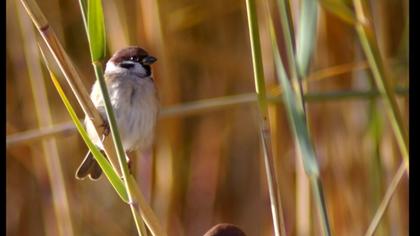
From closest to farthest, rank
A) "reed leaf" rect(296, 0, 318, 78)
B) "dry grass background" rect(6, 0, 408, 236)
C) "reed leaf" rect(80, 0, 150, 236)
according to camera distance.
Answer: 1. "reed leaf" rect(80, 0, 150, 236)
2. "reed leaf" rect(296, 0, 318, 78)
3. "dry grass background" rect(6, 0, 408, 236)

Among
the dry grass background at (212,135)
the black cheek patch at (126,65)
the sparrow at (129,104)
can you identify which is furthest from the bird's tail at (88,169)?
the dry grass background at (212,135)

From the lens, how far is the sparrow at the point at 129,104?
1.43 metres

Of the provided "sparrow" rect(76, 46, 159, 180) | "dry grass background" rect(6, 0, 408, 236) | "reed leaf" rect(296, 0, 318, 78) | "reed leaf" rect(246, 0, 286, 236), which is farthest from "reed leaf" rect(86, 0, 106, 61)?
"dry grass background" rect(6, 0, 408, 236)

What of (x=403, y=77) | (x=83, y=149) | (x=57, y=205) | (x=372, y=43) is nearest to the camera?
(x=372, y=43)

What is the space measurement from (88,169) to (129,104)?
14 centimetres

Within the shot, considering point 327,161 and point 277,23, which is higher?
point 277,23

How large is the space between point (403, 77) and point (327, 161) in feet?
0.93

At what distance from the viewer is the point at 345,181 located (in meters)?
1.96

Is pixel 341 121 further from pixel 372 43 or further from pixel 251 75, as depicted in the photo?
pixel 372 43

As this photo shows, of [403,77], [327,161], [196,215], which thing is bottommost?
[196,215]

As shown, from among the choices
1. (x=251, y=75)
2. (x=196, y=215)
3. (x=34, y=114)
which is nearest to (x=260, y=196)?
(x=196, y=215)

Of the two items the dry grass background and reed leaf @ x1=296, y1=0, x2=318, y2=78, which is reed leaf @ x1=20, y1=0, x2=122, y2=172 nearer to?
reed leaf @ x1=296, y1=0, x2=318, y2=78

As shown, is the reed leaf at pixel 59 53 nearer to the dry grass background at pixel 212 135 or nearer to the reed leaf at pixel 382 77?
the reed leaf at pixel 382 77

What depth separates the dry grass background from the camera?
1883mm
